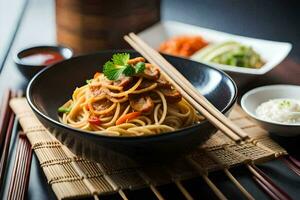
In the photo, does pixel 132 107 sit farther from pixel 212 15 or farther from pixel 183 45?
pixel 212 15

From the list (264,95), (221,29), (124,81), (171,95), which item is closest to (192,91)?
(171,95)

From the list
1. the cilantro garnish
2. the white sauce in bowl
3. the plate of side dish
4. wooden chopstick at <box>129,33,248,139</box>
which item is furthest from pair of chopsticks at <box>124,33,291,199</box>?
the plate of side dish

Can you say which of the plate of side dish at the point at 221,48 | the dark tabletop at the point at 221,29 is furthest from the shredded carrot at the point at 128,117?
the plate of side dish at the point at 221,48

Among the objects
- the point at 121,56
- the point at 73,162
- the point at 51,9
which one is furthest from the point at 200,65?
the point at 51,9

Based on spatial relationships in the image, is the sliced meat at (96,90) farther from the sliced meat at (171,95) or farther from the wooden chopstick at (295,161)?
the wooden chopstick at (295,161)

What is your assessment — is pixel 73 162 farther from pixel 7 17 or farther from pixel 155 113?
pixel 7 17

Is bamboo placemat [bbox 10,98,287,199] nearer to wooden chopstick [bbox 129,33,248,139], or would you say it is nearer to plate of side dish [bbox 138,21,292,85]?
wooden chopstick [bbox 129,33,248,139]
